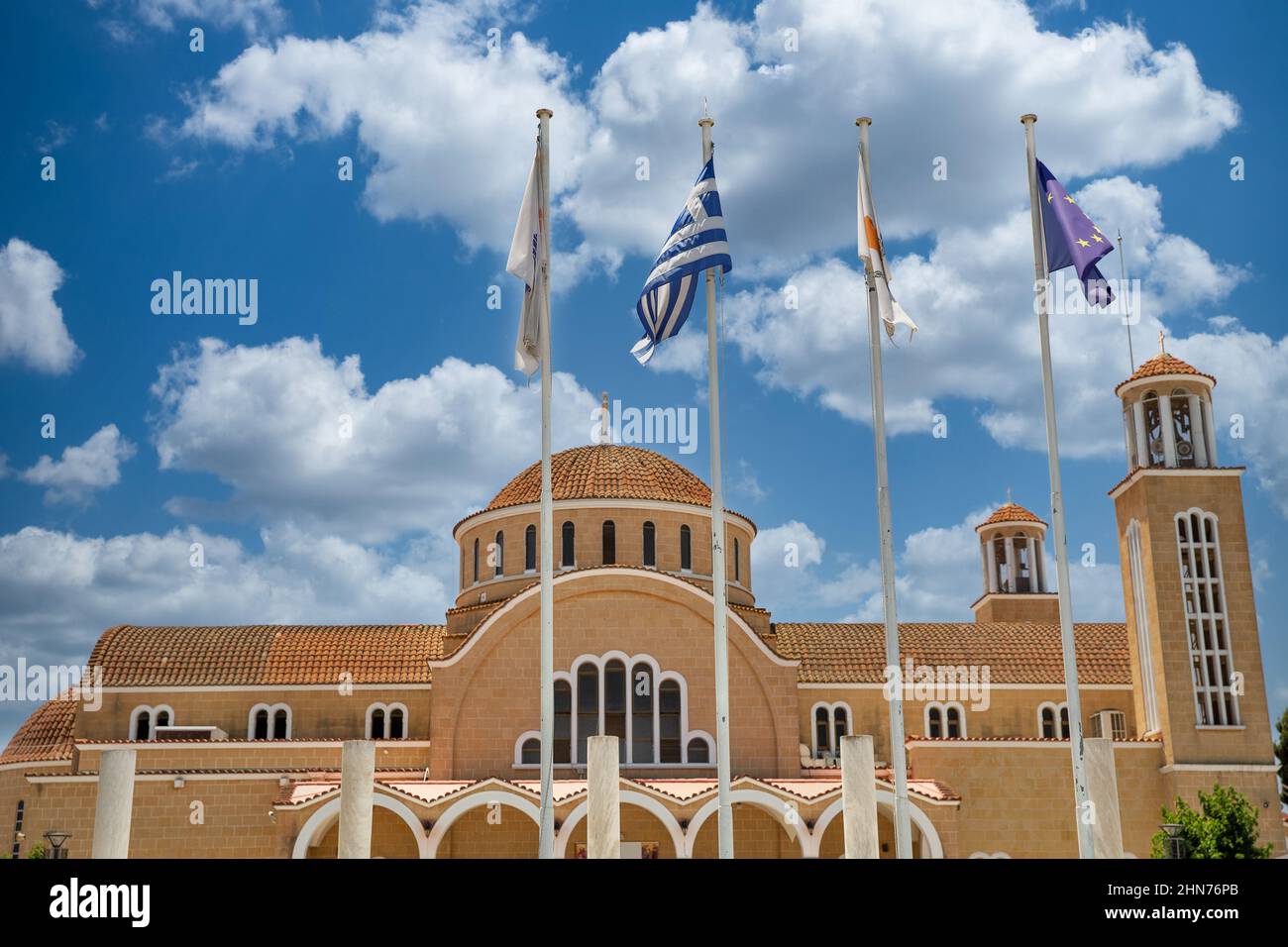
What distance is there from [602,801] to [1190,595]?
2409 cm

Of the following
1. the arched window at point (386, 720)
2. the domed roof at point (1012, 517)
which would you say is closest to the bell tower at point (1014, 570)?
the domed roof at point (1012, 517)

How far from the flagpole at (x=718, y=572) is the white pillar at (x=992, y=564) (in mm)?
33393

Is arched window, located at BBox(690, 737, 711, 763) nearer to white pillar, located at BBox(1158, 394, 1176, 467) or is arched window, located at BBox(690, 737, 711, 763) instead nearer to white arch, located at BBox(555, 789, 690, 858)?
white arch, located at BBox(555, 789, 690, 858)

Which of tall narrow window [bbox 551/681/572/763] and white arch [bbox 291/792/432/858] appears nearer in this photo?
white arch [bbox 291/792/432/858]

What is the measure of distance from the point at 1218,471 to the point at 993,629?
9.20m

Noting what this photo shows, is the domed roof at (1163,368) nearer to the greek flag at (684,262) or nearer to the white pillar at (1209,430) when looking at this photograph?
the white pillar at (1209,430)

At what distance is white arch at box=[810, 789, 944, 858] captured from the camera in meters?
32.8

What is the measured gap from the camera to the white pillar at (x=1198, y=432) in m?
38.4

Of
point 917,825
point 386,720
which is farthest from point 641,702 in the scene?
point 386,720

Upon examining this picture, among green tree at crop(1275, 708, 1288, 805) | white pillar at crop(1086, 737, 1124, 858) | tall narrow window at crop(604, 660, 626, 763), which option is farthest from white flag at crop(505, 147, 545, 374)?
green tree at crop(1275, 708, 1288, 805)

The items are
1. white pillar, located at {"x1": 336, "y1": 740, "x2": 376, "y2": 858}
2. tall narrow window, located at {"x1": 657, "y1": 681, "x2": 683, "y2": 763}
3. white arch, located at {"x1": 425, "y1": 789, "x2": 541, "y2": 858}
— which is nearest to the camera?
white pillar, located at {"x1": 336, "y1": 740, "x2": 376, "y2": 858}

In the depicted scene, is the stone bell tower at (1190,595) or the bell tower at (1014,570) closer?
the stone bell tower at (1190,595)

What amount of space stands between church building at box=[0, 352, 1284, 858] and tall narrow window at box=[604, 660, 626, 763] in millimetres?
77
